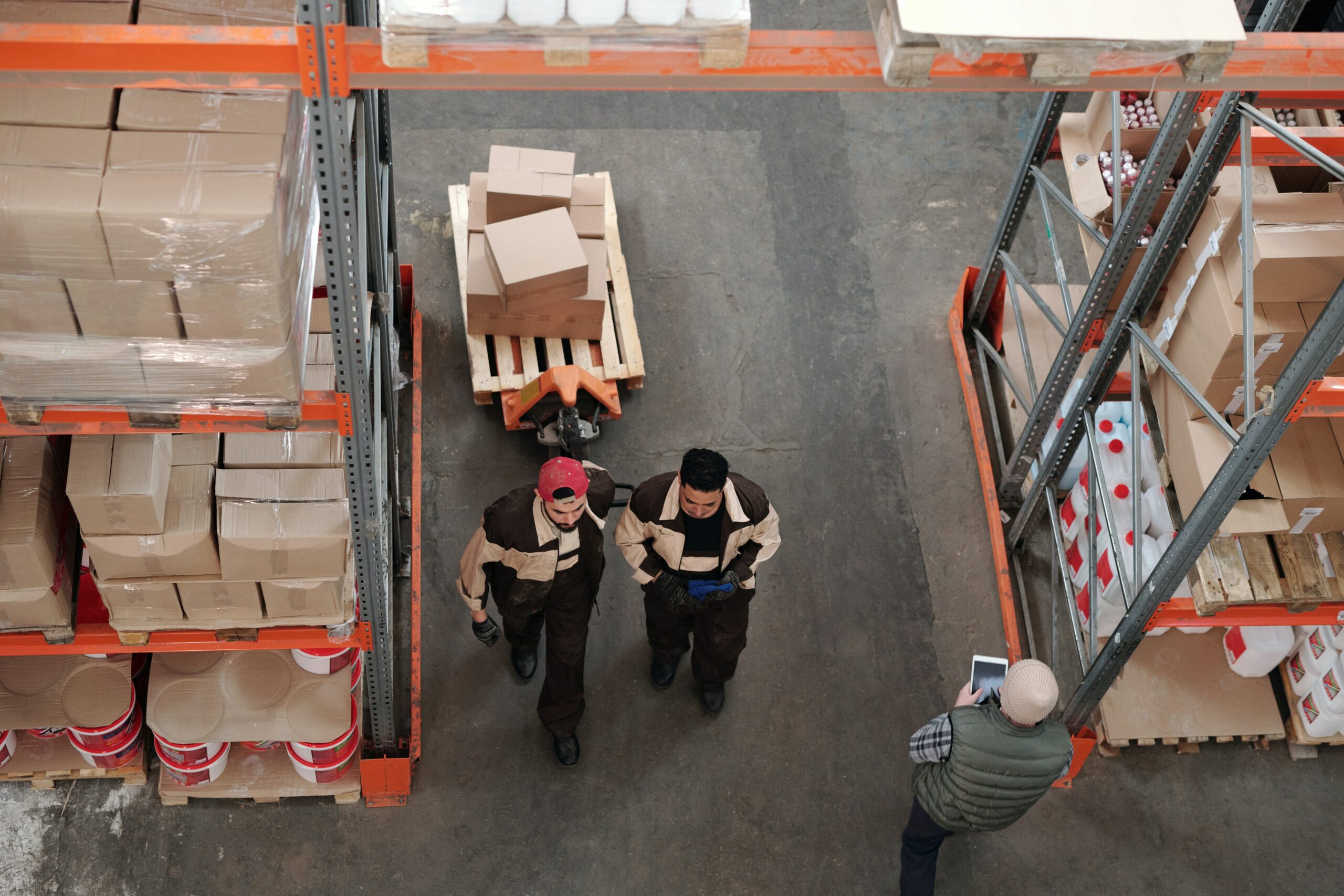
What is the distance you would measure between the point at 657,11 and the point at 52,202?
186 cm

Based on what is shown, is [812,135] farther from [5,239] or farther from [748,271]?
[5,239]

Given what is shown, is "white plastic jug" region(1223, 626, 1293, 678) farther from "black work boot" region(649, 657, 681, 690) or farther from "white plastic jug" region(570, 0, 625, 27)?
"white plastic jug" region(570, 0, 625, 27)

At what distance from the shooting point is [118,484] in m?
4.39

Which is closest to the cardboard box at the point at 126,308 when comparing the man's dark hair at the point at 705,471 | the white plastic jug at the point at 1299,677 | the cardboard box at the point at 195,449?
the cardboard box at the point at 195,449

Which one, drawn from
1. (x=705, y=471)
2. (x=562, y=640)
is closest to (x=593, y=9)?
(x=705, y=471)

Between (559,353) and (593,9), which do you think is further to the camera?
(559,353)

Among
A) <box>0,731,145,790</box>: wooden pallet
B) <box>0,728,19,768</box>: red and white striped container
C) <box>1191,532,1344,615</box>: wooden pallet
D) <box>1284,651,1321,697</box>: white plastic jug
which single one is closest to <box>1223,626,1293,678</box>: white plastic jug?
<box>1284,651,1321,697</box>: white plastic jug

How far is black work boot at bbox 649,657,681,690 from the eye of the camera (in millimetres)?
6367

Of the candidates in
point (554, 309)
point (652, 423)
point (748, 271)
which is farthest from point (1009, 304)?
point (554, 309)

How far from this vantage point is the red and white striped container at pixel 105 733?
5629mm

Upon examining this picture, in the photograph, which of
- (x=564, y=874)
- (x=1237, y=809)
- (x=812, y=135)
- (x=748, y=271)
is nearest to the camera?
(x=564, y=874)

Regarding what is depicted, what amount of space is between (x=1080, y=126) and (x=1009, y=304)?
116 cm

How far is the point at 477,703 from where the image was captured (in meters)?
6.31

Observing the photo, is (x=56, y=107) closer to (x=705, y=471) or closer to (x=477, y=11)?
(x=477, y=11)
